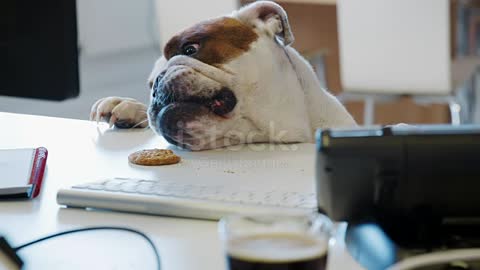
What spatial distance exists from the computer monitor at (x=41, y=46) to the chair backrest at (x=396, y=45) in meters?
1.91

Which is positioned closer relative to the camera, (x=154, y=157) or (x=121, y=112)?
(x=154, y=157)

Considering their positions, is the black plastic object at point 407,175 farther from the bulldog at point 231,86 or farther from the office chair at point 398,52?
the office chair at point 398,52

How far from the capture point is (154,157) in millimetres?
1053

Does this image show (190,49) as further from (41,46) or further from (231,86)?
(41,46)

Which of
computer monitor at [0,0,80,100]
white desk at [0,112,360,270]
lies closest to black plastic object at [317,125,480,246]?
white desk at [0,112,360,270]

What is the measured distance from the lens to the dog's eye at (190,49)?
1.14m

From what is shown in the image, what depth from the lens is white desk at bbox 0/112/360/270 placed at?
0.69 m

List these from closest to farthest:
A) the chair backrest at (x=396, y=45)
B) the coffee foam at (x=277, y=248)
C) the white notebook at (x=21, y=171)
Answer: the coffee foam at (x=277, y=248)
the white notebook at (x=21, y=171)
the chair backrest at (x=396, y=45)

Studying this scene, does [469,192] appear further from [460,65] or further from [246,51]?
[460,65]

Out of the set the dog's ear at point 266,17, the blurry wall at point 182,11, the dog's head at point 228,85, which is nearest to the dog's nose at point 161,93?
the dog's head at point 228,85

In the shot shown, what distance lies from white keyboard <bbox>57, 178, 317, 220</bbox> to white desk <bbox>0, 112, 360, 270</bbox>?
1 centimetres

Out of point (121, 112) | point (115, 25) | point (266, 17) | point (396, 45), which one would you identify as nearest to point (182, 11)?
point (115, 25)

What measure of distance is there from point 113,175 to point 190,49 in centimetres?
25

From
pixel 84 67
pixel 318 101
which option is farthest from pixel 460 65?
pixel 318 101
